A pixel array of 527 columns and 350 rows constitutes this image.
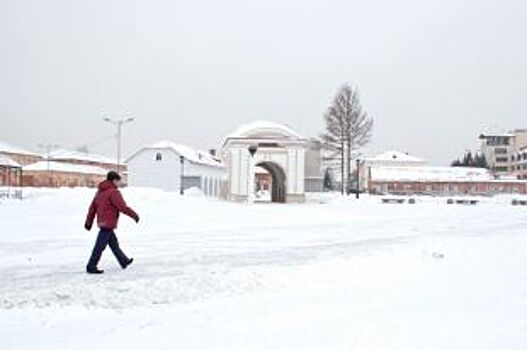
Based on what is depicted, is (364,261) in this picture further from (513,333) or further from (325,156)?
(325,156)

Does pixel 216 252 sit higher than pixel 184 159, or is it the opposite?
pixel 184 159

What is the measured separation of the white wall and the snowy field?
56451 mm

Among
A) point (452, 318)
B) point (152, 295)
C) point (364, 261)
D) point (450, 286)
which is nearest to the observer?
point (452, 318)

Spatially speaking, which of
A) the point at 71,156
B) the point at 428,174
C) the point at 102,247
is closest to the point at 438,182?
the point at 428,174

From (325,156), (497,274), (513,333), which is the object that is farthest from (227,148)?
(513,333)

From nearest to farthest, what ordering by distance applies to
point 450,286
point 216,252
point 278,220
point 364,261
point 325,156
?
point 450,286 → point 364,261 → point 216,252 → point 278,220 → point 325,156

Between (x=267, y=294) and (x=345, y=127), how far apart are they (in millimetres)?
54987

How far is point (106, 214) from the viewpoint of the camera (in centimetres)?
1088

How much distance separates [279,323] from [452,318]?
2.31 metres

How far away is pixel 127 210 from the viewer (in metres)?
11.0

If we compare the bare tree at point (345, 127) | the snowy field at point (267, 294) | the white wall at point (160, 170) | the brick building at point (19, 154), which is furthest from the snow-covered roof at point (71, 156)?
the snowy field at point (267, 294)

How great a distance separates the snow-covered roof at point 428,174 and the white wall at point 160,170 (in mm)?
37971

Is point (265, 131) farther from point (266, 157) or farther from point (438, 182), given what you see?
point (438, 182)

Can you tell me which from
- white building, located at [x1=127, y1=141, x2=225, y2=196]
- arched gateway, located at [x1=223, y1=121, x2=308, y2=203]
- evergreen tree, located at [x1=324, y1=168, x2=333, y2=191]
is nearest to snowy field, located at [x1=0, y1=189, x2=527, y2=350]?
arched gateway, located at [x1=223, y1=121, x2=308, y2=203]
